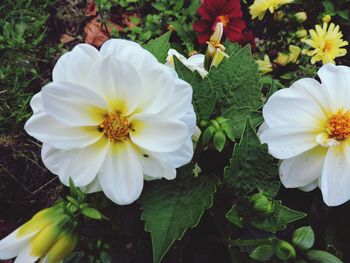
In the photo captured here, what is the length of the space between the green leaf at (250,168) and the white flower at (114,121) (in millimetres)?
101

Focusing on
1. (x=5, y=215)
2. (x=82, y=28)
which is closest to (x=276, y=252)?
(x=5, y=215)

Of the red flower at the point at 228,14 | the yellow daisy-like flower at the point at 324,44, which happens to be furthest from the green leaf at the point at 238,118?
the yellow daisy-like flower at the point at 324,44

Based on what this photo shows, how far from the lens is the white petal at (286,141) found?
2.55 ft

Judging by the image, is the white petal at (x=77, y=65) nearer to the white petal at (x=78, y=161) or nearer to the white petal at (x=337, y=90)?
the white petal at (x=78, y=161)

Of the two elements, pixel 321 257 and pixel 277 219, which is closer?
pixel 321 257

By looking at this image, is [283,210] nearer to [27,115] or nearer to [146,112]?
[146,112]

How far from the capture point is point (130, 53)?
2.50 feet

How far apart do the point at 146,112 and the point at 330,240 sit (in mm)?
437

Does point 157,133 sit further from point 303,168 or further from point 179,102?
point 303,168

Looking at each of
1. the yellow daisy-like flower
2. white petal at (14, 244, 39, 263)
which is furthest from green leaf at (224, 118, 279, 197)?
the yellow daisy-like flower

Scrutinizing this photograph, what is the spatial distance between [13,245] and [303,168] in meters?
0.47

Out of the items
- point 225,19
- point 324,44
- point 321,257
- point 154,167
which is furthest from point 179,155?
point 324,44

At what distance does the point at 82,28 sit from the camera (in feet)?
7.36

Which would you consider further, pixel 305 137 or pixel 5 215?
pixel 5 215
